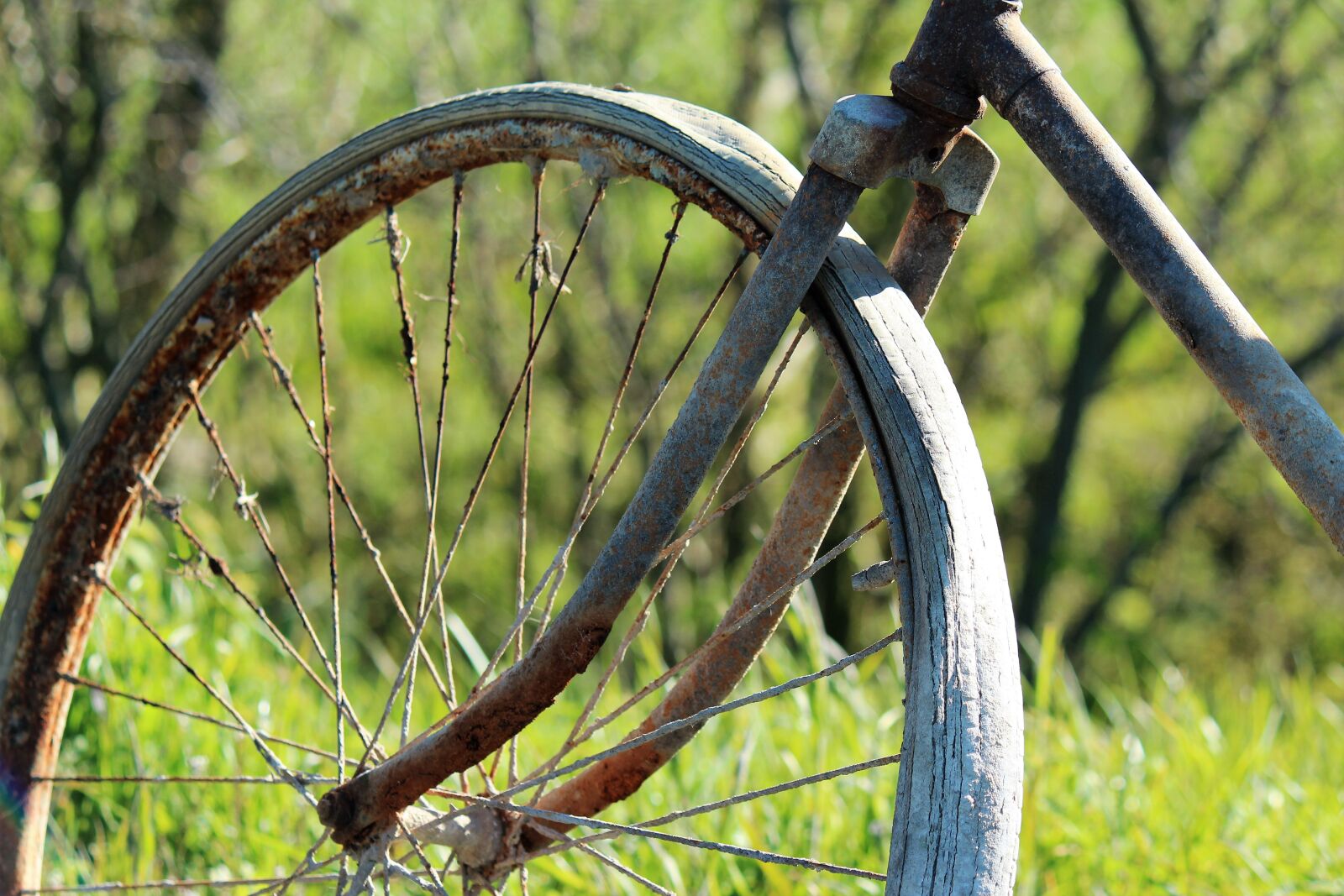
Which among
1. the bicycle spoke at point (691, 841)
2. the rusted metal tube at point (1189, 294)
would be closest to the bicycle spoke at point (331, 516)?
the bicycle spoke at point (691, 841)

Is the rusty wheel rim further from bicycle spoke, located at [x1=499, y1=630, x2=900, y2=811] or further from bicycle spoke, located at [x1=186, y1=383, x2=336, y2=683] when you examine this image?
bicycle spoke, located at [x1=499, y1=630, x2=900, y2=811]

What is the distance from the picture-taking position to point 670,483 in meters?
1.36

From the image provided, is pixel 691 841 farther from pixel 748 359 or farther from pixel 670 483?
pixel 748 359

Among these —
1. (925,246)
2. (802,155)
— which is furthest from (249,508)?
(802,155)

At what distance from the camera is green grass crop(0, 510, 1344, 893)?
2.33 meters

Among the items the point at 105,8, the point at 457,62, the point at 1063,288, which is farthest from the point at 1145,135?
the point at 105,8

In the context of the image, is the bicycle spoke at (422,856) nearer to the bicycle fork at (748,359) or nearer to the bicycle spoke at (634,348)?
the bicycle fork at (748,359)

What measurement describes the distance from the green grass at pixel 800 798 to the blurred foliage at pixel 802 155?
7.16ft

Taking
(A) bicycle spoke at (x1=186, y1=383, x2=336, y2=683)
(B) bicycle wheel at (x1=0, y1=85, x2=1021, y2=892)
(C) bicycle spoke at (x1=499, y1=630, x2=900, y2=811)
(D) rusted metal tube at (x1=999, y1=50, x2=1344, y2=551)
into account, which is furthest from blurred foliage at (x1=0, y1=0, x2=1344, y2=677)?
(C) bicycle spoke at (x1=499, y1=630, x2=900, y2=811)

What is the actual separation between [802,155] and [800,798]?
124 inches

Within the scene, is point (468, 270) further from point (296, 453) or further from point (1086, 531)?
point (1086, 531)

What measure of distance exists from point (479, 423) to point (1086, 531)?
3309 millimetres

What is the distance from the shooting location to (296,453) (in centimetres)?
618

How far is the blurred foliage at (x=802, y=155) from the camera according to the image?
15.9 feet
